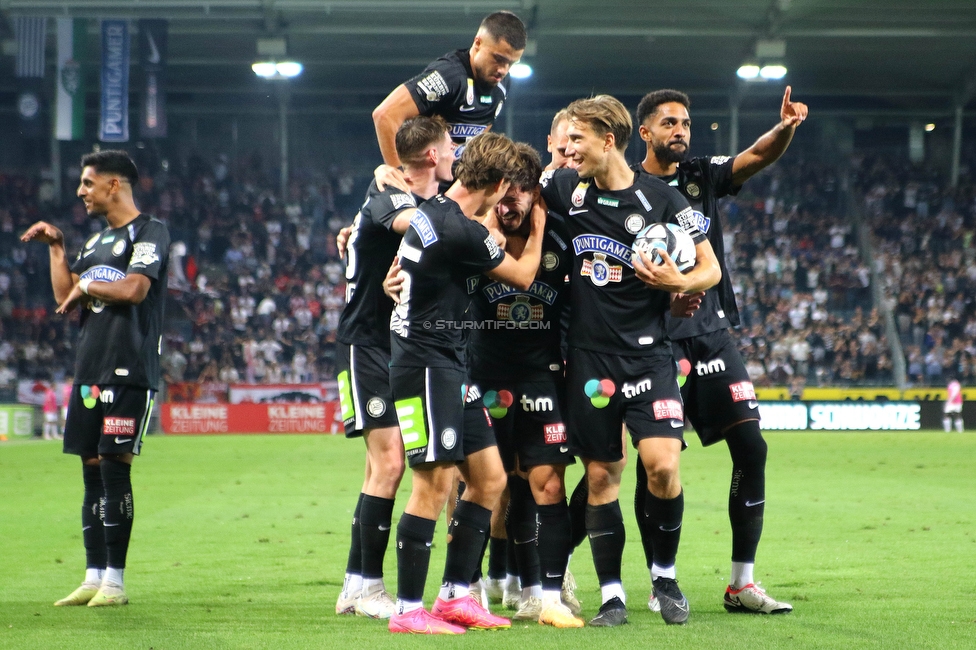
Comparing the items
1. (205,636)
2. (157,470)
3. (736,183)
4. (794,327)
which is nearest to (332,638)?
(205,636)

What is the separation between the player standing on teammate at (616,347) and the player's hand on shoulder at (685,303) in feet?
0.29

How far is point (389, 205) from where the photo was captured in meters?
5.85

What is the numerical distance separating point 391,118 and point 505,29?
0.90 meters

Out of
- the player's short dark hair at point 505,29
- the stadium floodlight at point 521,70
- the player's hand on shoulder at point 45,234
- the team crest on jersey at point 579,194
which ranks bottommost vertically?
the player's hand on shoulder at point 45,234

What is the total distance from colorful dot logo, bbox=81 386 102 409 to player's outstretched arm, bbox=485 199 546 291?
2.61 meters

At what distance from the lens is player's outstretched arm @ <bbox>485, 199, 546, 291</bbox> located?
552 cm

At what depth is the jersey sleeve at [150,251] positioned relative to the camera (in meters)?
6.59

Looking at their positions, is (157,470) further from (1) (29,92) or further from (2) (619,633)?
(1) (29,92)

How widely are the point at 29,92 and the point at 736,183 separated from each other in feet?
99.4

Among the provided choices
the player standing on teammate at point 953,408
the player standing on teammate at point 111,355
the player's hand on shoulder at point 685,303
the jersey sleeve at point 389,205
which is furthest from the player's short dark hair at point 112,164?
the player standing on teammate at point 953,408

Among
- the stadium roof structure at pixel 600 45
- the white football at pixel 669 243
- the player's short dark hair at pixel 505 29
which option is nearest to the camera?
the white football at pixel 669 243

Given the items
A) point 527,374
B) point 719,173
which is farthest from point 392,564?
point 719,173

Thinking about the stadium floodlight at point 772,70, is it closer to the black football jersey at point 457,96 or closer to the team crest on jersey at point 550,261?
the black football jersey at point 457,96

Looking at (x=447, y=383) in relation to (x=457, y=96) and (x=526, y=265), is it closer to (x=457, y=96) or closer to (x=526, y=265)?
(x=526, y=265)
